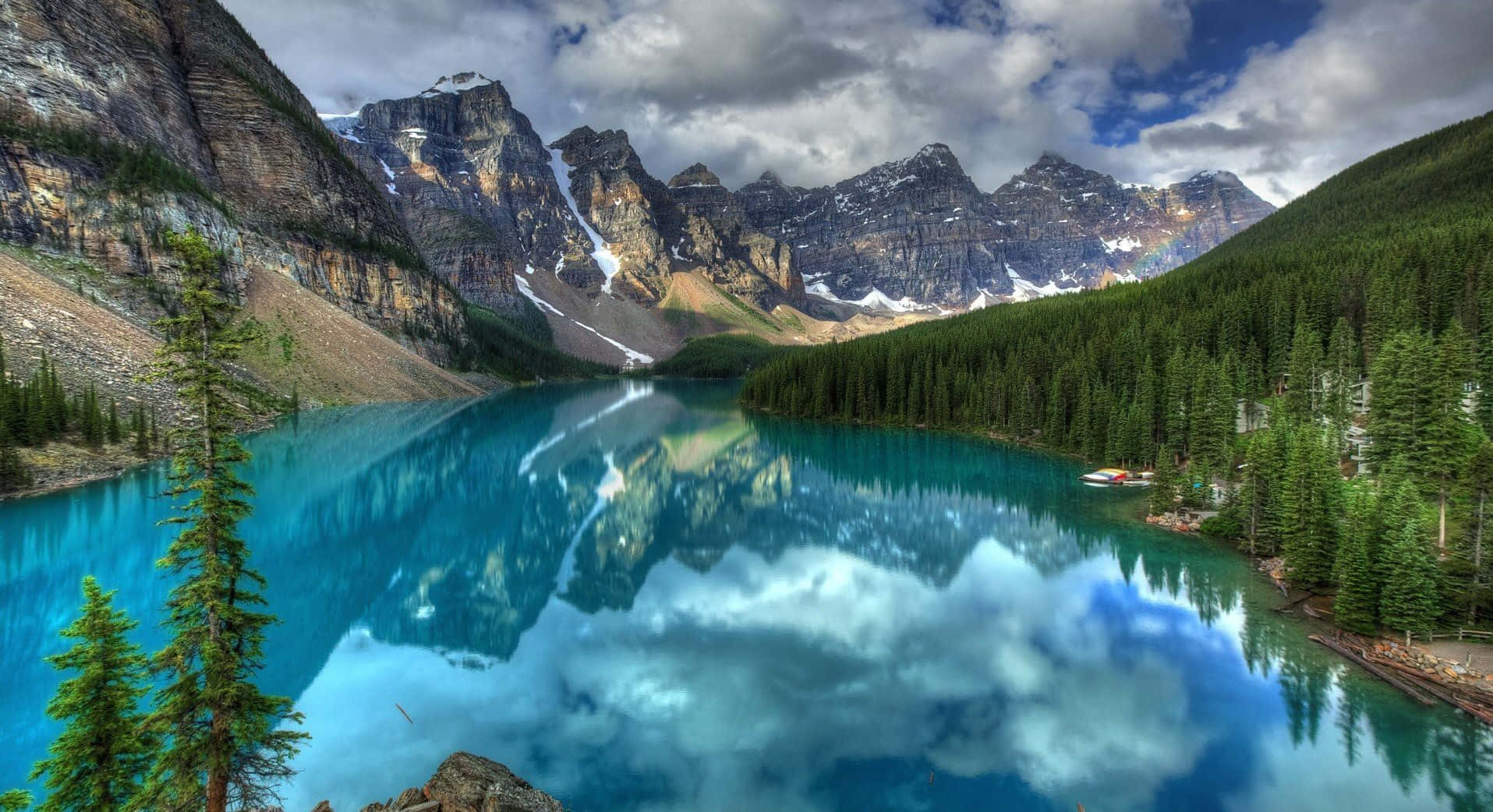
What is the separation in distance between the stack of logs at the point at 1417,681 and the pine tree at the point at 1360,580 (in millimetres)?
631

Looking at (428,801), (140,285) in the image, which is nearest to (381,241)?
(140,285)

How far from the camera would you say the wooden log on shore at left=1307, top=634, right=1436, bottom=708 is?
16.4 m

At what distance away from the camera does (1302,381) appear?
153 feet

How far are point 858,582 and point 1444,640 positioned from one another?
57.1 ft

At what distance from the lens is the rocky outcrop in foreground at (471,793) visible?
9.55 metres

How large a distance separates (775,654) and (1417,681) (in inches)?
653

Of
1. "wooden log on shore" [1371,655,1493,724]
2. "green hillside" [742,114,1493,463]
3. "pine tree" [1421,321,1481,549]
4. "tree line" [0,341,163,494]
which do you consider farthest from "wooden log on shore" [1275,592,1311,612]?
"tree line" [0,341,163,494]

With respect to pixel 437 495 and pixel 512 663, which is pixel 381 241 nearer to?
pixel 437 495

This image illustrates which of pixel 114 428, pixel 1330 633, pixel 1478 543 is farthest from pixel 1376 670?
pixel 114 428

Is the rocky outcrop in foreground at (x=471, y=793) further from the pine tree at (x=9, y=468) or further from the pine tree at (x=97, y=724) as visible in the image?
the pine tree at (x=9, y=468)

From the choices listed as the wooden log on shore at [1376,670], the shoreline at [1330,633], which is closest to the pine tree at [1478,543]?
the shoreline at [1330,633]

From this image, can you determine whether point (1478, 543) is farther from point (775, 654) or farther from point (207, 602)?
point (207, 602)

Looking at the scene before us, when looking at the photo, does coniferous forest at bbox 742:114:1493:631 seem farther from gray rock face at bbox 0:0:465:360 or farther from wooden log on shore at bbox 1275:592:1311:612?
gray rock face at bbox 0:0:465:360

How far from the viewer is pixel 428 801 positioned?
9.77 m
